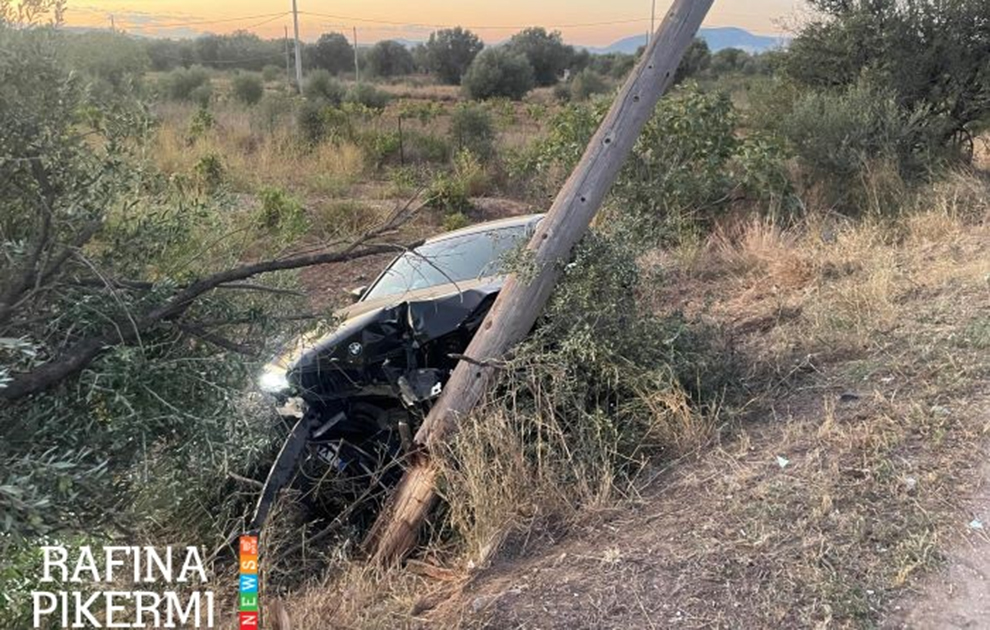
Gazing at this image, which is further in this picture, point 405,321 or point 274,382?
point 405,321

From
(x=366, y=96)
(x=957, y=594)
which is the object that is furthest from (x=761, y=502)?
(x=366, y=96)

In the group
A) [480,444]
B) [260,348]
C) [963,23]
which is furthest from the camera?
[963,23]

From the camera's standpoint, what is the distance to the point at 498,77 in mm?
37875

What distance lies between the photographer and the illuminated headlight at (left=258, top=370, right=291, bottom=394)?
3.09 metres

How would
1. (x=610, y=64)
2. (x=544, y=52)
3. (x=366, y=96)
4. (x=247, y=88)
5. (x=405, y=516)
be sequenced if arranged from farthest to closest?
(x=610, y=64) → (x=544, y=52) → (x=366, y=96) → (x=247, y=88) → (x=405, y=516)

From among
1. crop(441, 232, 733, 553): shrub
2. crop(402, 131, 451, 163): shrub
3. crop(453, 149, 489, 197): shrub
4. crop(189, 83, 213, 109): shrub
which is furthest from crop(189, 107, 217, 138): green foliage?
crop(441, 232, 733, 553): shrub

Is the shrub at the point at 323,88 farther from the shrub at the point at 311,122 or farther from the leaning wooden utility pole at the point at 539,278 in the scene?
the leaning wooden utility pole at the point at 539,278

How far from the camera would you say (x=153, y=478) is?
8.44 ft

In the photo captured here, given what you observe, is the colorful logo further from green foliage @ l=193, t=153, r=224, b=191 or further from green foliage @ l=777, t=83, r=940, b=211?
green foliage @ l=193, t=153, r=224, b=191

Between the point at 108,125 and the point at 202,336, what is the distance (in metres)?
0.79

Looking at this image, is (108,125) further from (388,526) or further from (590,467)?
(590,467)

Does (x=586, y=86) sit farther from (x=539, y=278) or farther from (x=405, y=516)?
(x=405, y=516)

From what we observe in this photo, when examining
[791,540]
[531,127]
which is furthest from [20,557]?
[531,127]

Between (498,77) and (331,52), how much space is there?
76.4ft
